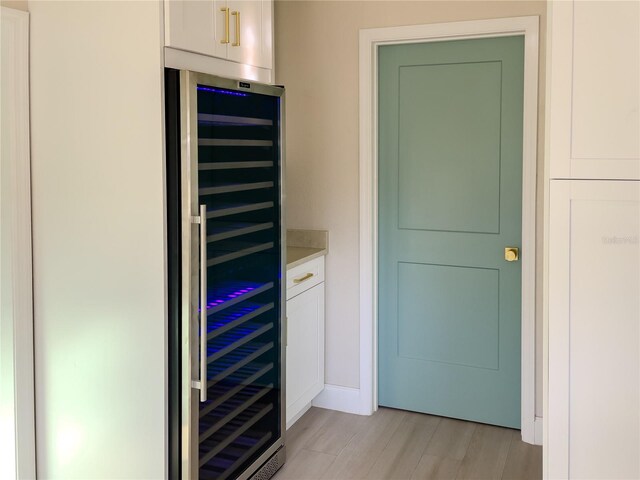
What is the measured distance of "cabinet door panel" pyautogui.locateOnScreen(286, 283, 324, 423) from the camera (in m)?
3.53

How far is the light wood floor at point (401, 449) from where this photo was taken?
3246 mm

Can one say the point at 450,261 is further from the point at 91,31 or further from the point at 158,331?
the point at 91,31

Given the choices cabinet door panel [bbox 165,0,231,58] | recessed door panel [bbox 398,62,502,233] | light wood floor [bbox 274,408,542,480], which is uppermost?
cabinet door panel [bbox 165,0,231,58]

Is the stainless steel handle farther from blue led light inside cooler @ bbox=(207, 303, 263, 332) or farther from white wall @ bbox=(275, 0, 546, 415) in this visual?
white wall @ bbox=(275, 0, 546, 415)

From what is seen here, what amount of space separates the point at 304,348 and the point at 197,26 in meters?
1.80

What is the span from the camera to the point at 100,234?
2.55m

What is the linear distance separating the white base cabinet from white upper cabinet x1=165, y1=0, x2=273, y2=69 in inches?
43.2

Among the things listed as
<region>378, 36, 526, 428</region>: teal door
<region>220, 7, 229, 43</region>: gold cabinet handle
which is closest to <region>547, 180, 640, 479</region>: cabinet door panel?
<region>220, 7, 229, 43</region>: gold cabinet handle

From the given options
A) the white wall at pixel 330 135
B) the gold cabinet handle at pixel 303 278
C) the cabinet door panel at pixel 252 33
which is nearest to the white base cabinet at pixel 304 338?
the gold cabinet handle at pixel 303 278

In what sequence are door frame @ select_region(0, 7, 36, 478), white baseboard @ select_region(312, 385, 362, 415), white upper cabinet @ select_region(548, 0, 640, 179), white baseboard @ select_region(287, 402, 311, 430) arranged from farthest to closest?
white baseboard @ select_region(312, 385, 362, 415)
white baseboard @ select_region(287, 402, 311, 430)
door frame @ select_region(0, 7, 36, 478)
white upper cabinet @ select_region(548, 0, 640, 179)

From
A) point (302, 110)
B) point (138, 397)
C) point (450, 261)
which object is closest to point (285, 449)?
point (138, 397)

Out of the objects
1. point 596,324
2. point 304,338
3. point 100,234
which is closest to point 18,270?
point 100,234

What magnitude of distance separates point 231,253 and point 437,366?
63.9 inches

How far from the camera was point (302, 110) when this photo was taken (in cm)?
391
